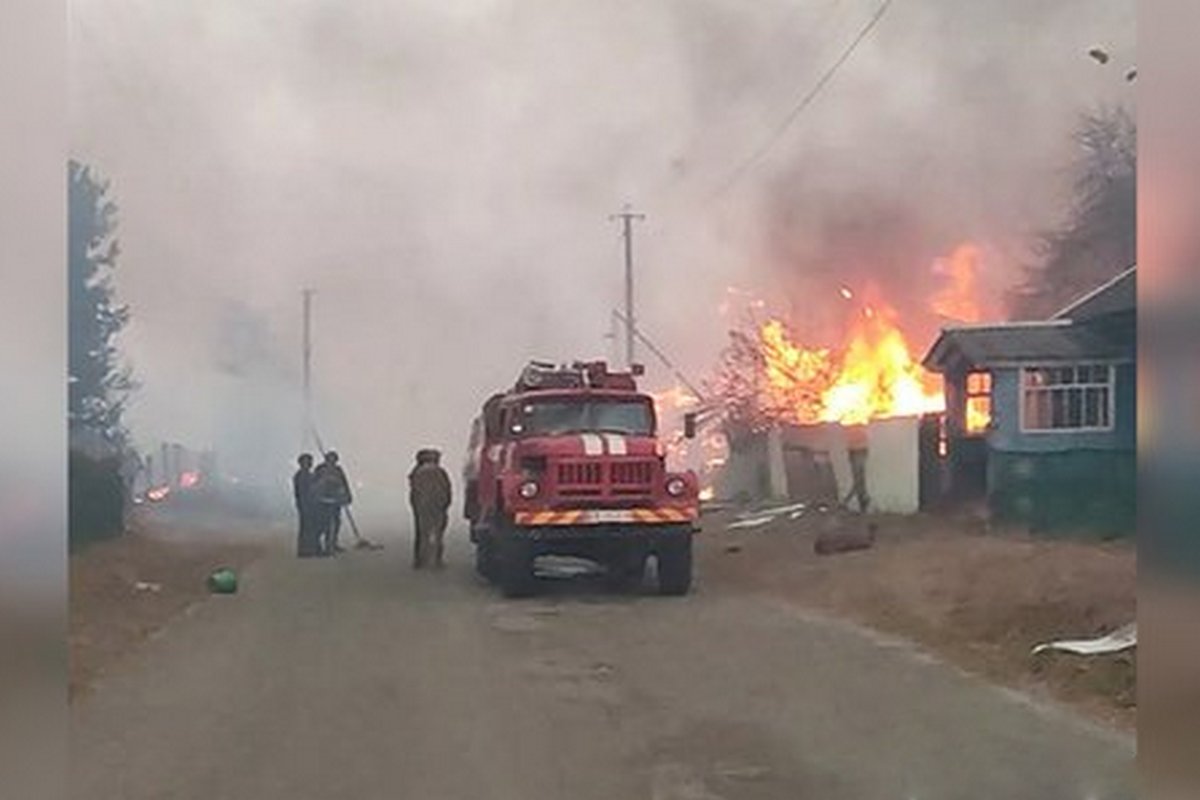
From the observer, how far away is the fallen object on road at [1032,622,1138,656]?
2.50 meters

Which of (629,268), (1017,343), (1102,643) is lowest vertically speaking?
(1102,643)

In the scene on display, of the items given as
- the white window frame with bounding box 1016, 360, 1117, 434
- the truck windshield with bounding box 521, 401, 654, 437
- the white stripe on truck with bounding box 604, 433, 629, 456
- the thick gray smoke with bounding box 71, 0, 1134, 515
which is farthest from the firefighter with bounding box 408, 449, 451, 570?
the white window frame with bounding box 1016, 360, 1117, 434

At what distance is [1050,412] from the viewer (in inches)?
106

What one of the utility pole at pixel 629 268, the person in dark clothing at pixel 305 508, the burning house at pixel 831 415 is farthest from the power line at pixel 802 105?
the person in dark clothing at pixel 305 508

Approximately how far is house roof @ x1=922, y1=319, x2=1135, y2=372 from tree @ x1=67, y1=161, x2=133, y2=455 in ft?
3.98

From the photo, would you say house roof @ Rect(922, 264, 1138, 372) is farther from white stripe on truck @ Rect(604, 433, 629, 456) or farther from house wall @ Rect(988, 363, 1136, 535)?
white stripe on truck @ Rect(604, 433, 629, 456)

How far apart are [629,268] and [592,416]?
24 centimetres

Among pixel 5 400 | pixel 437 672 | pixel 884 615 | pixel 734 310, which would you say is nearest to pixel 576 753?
pixel 437 672

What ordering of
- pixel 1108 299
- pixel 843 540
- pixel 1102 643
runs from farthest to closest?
pixel 843 540 → pixel 1108 299 → pixel 1102 643

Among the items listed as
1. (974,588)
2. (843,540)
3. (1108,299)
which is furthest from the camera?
(843,540)

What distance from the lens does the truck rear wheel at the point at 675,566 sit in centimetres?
279

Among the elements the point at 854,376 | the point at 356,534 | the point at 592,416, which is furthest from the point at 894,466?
the point at 356,534

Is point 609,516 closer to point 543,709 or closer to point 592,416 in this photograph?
point 592,416

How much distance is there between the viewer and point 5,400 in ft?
7.91
